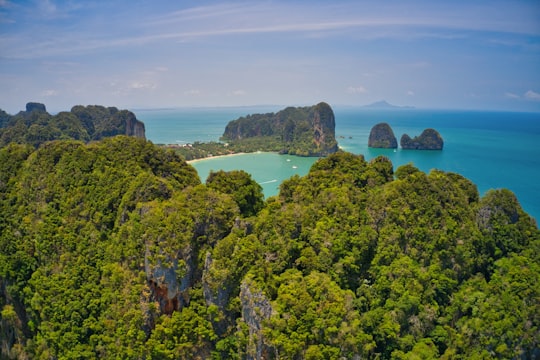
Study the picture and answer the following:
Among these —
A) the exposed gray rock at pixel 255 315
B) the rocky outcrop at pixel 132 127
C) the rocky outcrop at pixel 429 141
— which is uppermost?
the rocky outcrop at pixel 132 127

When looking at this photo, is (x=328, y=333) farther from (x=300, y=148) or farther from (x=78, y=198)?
(x=300, y=148)

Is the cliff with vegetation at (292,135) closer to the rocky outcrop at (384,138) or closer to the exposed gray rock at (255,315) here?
the rocky outcrop at (384,138)

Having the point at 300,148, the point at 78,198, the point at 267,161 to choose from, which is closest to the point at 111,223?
the point at 78,198

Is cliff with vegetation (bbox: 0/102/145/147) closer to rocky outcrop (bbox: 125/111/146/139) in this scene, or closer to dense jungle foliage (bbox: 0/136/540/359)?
rocky outcrop (bbox: 125/111/146/139)

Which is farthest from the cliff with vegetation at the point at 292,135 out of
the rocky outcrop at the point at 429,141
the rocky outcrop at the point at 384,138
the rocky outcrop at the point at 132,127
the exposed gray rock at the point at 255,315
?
the exposed gray rock at the point at 255,315

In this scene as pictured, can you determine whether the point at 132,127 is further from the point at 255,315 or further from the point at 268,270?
the point at 255,315

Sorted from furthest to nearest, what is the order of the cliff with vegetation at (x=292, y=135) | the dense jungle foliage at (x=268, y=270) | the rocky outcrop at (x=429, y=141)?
the rocky outcrop at (x=429, y=141) < the cliff with vegetation at (x=292, y=135) < the dense jungle foliage at (x=268, y=270)
